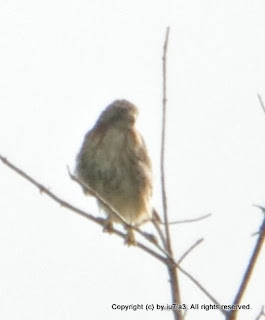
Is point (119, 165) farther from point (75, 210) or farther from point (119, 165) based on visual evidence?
point (75, 210)

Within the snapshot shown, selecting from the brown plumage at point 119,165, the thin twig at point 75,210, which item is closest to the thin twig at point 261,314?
the thin twig at point 75,210

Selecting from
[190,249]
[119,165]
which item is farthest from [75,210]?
[119,165]

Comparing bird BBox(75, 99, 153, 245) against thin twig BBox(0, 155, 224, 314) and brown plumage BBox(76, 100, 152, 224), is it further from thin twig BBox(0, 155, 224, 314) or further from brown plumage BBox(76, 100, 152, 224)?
thin twig BBox(0, 155, 224, 314)

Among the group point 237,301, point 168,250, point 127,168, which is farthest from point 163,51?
point 127,168

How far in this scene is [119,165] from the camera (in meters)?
7.93

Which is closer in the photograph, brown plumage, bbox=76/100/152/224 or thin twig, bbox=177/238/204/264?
thin twig, bbox=177/238/204/264

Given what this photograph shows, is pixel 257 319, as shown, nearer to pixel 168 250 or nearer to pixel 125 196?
pixel 168 250

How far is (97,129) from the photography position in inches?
325

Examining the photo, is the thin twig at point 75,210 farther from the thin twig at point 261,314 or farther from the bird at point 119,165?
the bird at point 119,165

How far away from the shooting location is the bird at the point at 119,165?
7887 mm

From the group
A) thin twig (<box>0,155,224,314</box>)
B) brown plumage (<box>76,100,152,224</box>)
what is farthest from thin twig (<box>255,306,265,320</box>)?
brown plumage (<box>76,100,152,224</box>)

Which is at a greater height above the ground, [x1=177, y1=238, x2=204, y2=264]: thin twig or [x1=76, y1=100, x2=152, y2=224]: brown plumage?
[x1=76, y1=100, x2=152, y2=224]: brown plumage

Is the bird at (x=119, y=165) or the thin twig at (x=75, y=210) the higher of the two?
the bird at (x=119, y=165)

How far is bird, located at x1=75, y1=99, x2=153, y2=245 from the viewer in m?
7.89
